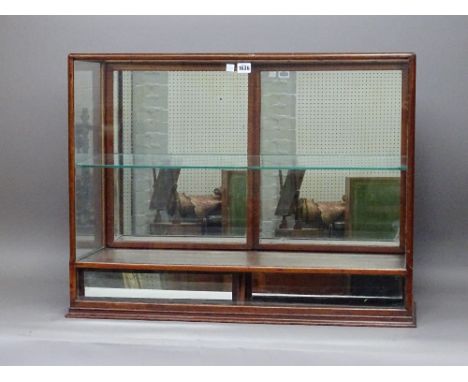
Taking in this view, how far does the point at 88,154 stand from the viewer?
545 cm

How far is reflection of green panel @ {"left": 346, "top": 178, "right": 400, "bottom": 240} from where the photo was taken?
18.1 ft

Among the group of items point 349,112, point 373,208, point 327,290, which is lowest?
point 327,290

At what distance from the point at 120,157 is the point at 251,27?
1.21 meters

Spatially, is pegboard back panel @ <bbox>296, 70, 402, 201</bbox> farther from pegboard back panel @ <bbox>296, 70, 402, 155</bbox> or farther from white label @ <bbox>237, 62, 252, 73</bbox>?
white label @ <bbox>237, 62, 252, 73</bbox>

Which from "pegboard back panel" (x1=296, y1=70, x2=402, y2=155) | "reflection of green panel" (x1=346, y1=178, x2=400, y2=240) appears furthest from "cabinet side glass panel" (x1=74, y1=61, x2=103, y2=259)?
"reflection of green panel" (x1=346, y1=178, x2=400, y2=240)

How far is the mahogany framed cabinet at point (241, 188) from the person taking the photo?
529 centimetres

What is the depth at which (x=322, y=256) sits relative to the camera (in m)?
5.55

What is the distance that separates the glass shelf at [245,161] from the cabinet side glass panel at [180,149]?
0.04 metres

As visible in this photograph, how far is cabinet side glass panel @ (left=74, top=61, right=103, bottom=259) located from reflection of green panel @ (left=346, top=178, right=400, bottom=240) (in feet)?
4.00

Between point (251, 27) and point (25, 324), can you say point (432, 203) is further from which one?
point (25, 324)

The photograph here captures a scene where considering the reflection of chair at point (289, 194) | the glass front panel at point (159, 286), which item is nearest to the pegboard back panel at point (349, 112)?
the reflection of chair at point (289, 194)

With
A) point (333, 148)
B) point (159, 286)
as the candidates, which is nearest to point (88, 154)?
point (159, 286)

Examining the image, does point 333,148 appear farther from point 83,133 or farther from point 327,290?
point 83,133

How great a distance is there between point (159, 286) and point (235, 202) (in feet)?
2.00
